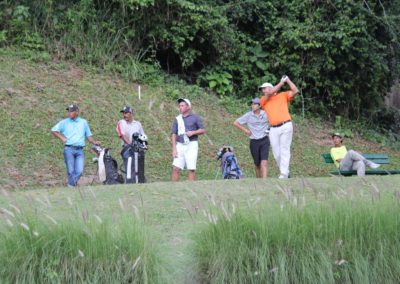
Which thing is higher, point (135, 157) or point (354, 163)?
point (135, 157)

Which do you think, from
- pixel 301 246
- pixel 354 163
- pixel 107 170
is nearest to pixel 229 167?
pixel 107 170

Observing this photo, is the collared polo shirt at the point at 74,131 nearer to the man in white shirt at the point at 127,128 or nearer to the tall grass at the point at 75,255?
the man in white shirt at the point at 127,128

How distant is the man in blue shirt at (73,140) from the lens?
13.8 meters

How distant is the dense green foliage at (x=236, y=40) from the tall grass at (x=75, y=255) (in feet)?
47.1

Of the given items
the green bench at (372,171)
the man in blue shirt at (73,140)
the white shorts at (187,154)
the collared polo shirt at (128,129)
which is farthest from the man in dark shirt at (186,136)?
the green bench at (372,171)

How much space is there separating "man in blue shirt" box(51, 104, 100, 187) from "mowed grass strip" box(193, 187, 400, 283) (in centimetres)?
655

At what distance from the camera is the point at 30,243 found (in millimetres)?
6938

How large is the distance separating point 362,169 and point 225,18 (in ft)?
29.4

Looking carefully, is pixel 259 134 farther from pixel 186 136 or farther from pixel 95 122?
pixel 95 122

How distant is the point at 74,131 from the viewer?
1380 cm

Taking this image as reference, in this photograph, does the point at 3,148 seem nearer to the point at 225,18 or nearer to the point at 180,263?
the point at 225,18

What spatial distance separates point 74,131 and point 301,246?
23.6 feet

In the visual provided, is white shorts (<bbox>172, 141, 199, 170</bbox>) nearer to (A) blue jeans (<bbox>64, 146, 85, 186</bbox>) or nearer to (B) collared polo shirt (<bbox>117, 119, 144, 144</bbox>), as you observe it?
(B) collared polo shirt (<bbox>117, 119, 144, 144</bbox>)

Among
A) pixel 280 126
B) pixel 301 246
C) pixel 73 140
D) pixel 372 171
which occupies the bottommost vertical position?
pixel 372 171
